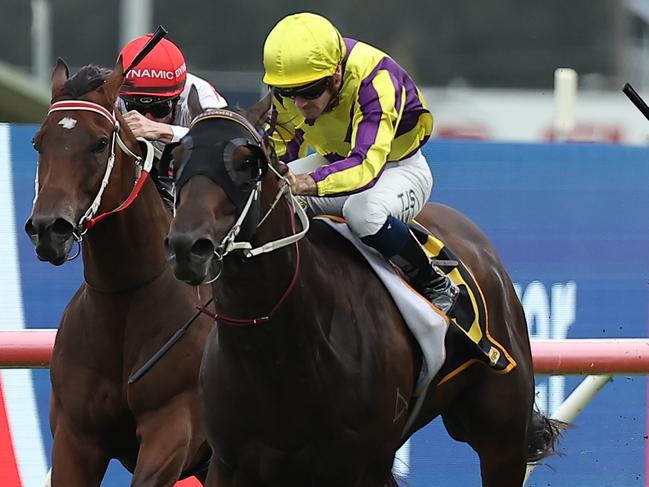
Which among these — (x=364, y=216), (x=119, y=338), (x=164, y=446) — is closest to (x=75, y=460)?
(x=164, y=446)

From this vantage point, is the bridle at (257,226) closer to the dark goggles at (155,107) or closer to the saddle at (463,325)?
the saddle at (463,325)

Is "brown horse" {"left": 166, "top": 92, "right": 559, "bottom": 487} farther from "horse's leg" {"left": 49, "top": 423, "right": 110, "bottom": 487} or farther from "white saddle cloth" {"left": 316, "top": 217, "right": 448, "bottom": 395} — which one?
"horse's leg" {"left": 49, "top": 423, "right": 110, "bottom": 487}

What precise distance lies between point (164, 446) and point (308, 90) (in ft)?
4.19

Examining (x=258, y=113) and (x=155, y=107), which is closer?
(x=258, y=113)

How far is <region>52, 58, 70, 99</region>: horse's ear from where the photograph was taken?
460 centimetres

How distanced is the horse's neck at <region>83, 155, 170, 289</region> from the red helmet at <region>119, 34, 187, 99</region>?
449mm

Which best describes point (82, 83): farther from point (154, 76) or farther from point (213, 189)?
point (213, 189)

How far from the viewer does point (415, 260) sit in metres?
4.54

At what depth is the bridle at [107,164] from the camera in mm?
4363

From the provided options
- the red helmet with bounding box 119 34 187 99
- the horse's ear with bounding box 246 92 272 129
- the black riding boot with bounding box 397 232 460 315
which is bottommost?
the black riding boot with bounding box 397 232 460 315

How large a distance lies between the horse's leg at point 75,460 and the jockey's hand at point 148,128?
1031 millimetres

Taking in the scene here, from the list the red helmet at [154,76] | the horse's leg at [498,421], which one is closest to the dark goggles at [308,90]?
the red helmet at [154,76]

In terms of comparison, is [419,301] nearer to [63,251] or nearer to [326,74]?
[326,74]

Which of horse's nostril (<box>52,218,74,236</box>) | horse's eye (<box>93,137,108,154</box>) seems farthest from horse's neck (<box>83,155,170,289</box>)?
horse's nostril (<box>52,218,74,236</box>)
